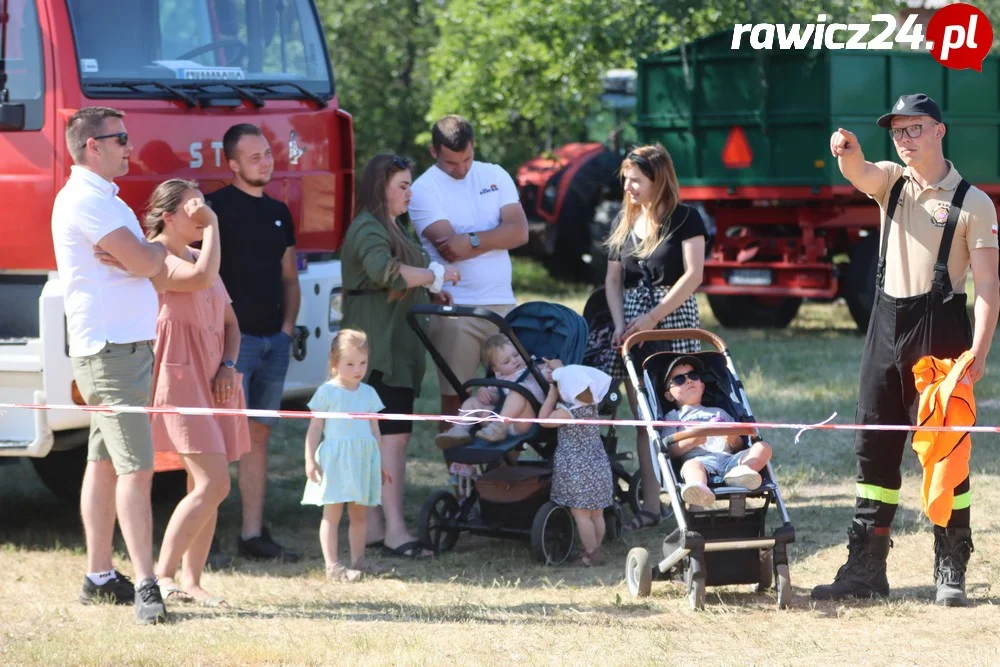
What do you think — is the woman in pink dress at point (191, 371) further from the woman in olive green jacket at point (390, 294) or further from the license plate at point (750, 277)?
the license plate at point (750, 277)

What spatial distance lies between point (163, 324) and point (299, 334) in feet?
4.42

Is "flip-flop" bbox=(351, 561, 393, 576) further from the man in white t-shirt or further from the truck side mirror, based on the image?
the truck side mirror

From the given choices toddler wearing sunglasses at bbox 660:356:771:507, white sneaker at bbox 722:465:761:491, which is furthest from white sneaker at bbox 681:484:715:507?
white sneaker at bbox 722:465:761:491

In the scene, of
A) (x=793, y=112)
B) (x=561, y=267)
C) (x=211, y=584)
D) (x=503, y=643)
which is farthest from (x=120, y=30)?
(x=561, y=267)

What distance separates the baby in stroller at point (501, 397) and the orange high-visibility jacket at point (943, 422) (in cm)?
177

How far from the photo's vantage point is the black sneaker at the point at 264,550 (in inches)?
271

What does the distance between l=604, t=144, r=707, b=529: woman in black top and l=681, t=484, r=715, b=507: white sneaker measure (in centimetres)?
104

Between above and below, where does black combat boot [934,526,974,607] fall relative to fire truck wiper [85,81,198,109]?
below

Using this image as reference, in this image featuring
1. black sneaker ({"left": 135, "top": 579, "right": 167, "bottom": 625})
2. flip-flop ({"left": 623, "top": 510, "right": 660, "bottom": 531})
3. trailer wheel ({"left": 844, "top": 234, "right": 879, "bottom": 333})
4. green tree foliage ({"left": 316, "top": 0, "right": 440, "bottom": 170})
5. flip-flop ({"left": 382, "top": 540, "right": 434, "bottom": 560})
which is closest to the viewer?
black sneaker ({"left": 135, "top": 579, "right": 167, "bottom": 625})

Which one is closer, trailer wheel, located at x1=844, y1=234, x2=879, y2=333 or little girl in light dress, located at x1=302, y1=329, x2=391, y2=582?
little girl in light dress, located at x1=302, y1=329, x2=391, y2=582

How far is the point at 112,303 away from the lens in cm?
547

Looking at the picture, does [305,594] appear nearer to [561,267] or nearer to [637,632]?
[637,632]

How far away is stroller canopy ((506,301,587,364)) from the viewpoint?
22.7 feet

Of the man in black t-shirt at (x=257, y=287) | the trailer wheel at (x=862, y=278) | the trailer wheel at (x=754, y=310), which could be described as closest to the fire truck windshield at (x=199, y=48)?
the man in black t-shirt at (x=257, y=287)
